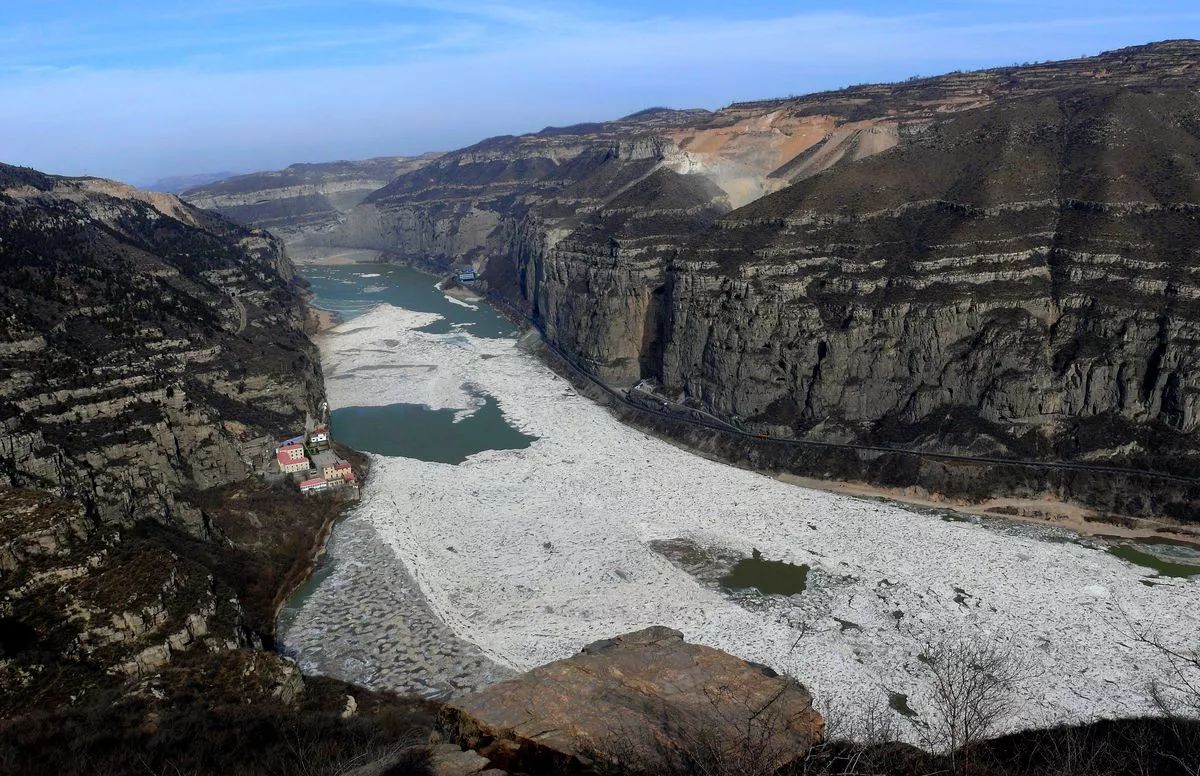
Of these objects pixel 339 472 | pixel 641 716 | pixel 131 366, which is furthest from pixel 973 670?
pixel 131 366

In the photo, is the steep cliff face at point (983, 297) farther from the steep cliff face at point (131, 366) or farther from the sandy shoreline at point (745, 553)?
the steep cliff face at point (131, 366)

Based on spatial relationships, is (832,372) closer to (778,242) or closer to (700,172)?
(778,242)

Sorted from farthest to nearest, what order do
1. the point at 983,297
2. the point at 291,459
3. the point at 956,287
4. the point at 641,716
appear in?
1. the point at 956,287
2. the point at 983,297
3. the point at 291,459
4. the point at 641,716

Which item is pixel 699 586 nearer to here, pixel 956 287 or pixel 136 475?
pixel 136 475

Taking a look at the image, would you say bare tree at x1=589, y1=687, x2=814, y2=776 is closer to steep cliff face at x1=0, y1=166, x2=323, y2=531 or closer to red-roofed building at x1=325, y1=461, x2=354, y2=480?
steep cliff face at x1=0, y1=166, x2=323, y2=531

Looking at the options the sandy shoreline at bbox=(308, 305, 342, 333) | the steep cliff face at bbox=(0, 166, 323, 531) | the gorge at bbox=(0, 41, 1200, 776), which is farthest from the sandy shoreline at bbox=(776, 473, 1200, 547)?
the sandy shoreline at bbox=(308, 305, 342, 333)

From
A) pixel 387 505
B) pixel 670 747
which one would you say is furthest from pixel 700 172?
pixel 670 747
